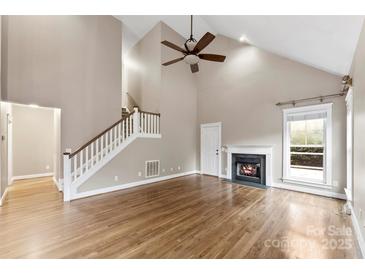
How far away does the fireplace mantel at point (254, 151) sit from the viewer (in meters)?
5.29

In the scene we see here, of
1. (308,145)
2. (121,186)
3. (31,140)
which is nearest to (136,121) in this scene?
(121,186)

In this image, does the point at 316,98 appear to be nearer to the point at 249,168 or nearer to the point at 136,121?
the point at 249,168

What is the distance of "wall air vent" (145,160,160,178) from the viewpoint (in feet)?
18.9

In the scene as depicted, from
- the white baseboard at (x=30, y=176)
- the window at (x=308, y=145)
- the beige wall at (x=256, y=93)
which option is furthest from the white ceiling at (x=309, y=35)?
the white baseboard at (x=30, y=176)

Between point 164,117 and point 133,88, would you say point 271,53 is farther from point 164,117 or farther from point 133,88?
point 133,88

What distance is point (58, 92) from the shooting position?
4.91 m

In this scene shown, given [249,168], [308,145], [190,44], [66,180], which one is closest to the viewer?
[190,44]

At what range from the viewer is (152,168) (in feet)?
19.4

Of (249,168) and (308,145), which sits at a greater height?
(308,145)

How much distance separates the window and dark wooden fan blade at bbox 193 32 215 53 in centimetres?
312

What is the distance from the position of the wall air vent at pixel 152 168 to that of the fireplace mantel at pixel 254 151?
8.15 feet

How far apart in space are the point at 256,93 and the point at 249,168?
244 cm
